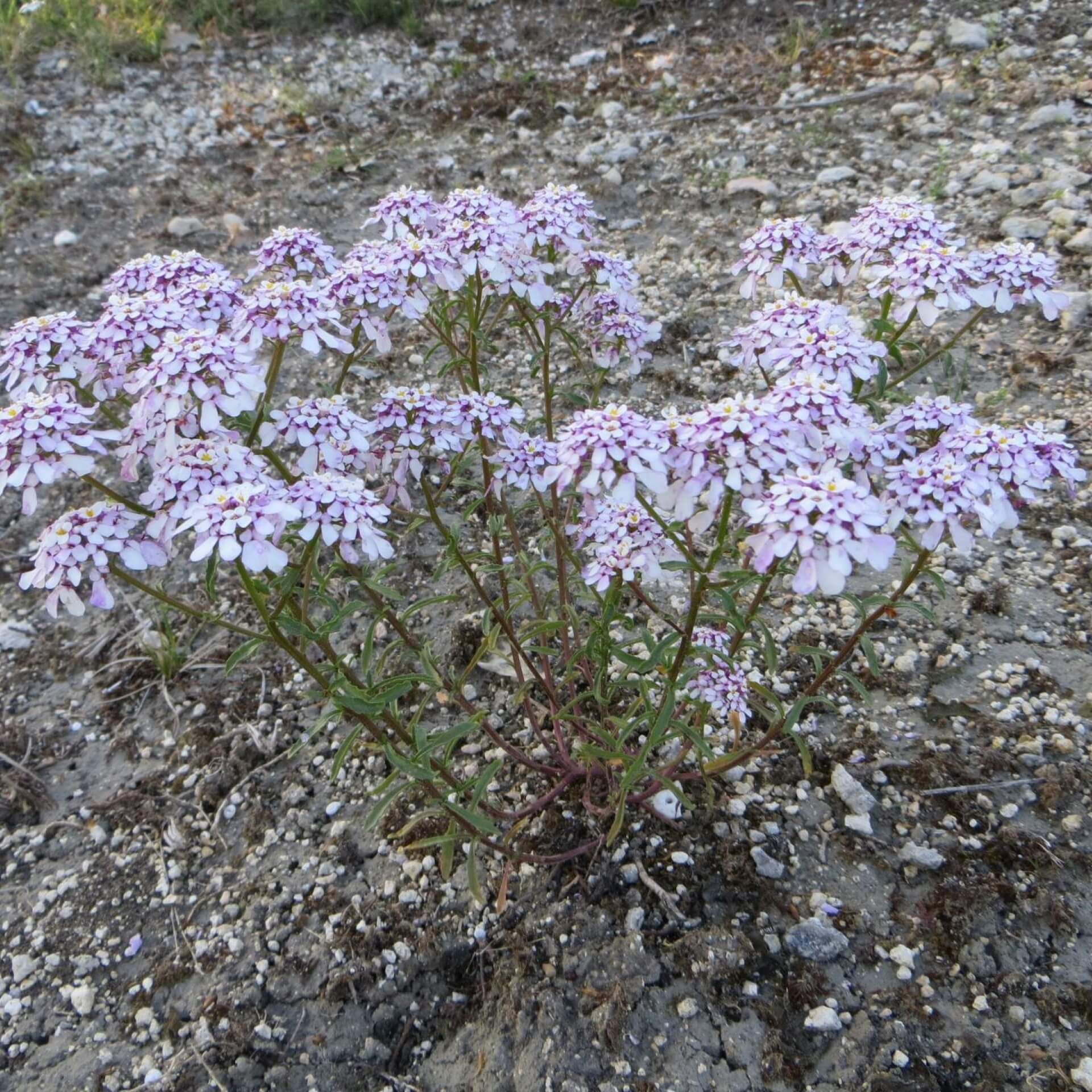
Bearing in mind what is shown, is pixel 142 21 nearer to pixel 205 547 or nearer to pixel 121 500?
pixel 121 500

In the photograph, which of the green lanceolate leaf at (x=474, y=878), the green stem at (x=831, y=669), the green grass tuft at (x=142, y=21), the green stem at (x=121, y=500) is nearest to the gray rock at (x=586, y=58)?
the green grass tuft at (x=142, y=21)

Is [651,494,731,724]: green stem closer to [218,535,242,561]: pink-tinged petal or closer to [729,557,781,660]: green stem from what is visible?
[729,557,781,660]: green stem

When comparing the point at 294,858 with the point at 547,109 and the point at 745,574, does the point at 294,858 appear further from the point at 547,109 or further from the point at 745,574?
the point at 547,109

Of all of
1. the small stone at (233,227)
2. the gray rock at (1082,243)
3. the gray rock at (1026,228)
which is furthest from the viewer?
the small stone at (233,227)

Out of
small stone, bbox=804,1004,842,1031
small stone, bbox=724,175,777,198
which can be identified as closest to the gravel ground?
small stone, bbox=804,1004,842,1031

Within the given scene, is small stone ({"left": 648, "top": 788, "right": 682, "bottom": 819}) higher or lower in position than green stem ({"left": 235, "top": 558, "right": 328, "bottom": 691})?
lower

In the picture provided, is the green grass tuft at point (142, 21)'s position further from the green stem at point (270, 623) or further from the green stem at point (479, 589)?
the green stem at point (270, 623)

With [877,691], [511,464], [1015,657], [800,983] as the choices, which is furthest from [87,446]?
[1015,657]
